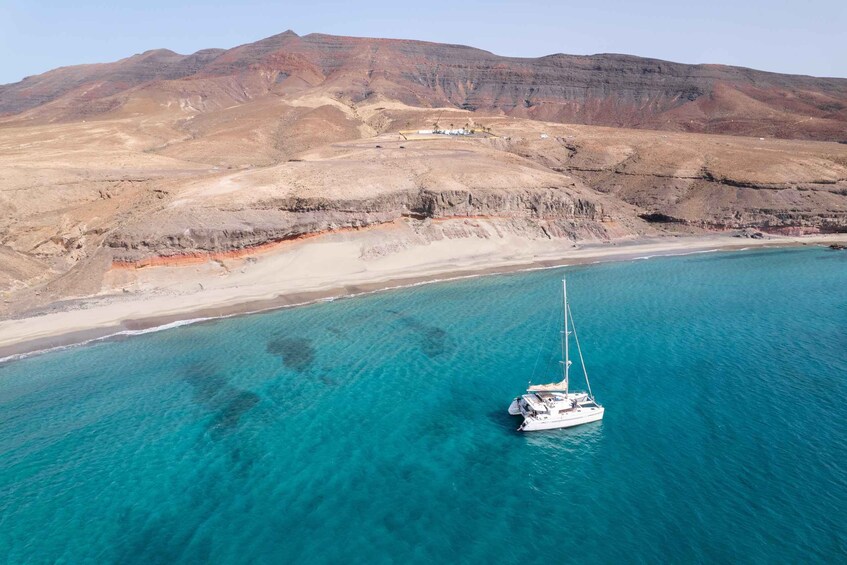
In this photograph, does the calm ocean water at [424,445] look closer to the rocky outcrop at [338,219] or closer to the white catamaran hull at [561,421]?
the white catamaran hull at [561,421]

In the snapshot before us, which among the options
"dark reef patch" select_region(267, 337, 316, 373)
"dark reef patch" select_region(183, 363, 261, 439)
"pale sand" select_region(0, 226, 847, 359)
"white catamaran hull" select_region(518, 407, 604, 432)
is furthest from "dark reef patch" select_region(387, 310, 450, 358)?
"dark reef patch" select_region(183, 363, 261, 439)

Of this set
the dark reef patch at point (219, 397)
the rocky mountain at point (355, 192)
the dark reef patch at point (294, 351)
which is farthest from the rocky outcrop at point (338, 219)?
the dark reef patch at point (219, 397)

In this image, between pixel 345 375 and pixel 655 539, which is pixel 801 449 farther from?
pixel 345 375

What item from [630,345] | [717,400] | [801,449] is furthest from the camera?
[630,345]

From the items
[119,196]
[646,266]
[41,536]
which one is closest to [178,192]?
[119,196]

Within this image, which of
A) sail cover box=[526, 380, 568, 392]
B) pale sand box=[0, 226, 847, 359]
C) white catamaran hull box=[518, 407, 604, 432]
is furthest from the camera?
pale sand box=[0, 226, 847, 359]

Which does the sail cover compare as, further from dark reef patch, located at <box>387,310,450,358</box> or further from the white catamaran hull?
dark reef patch, located at <box>387,310,450,358</box>
